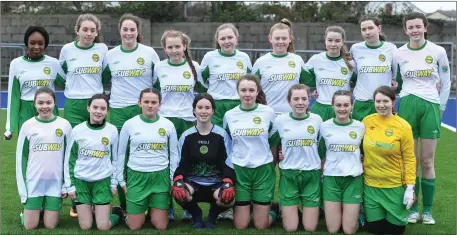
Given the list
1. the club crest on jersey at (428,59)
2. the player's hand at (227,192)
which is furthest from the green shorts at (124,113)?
the club crest on jersey at (428,59)

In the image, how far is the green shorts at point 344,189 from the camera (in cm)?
541

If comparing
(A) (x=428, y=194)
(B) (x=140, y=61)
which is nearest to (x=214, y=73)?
(B) (x=140, y=61)

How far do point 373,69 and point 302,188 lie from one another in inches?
49.3

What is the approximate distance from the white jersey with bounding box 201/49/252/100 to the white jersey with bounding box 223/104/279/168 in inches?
18.1

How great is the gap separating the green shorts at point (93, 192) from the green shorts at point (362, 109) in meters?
2.26

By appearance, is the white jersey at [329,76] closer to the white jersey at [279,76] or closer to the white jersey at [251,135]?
the white jersey at [279,76]

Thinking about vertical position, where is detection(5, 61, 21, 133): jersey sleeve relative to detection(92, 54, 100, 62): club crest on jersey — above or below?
below

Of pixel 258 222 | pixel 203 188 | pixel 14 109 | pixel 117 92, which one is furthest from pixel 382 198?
pixel 14 109

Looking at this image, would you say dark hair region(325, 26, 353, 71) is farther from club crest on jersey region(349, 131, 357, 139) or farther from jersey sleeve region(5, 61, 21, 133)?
jersey sleeve region(5, 61, 21, 133)

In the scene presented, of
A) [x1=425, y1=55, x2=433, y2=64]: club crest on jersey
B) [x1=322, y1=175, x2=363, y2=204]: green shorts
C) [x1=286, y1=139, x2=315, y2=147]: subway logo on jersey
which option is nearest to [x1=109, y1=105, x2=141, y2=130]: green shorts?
[x1=286, y1=139, x2=315, y2=147]: subway logo on jersey

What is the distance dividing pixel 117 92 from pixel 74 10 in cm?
1521

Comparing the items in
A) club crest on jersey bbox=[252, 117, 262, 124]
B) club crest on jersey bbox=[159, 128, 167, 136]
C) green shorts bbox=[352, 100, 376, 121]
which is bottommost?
club crest on jersey bbox=[159, 128, 167, 136]

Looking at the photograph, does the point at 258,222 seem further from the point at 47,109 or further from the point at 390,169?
the point at 47,109

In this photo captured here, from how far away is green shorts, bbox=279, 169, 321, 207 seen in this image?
218 inches
